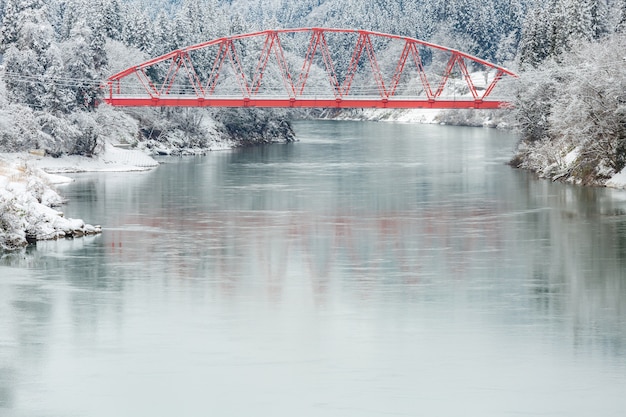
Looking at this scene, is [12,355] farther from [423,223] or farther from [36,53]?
[36,53]

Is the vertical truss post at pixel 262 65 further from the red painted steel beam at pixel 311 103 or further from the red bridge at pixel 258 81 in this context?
the red painted steel beam at pixel 311 103

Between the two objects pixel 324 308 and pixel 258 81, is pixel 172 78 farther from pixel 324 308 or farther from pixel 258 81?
pixel 324 308

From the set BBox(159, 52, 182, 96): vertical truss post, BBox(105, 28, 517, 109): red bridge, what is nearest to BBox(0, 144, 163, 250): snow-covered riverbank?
BBox(105, 28, 517, 109): red bridge

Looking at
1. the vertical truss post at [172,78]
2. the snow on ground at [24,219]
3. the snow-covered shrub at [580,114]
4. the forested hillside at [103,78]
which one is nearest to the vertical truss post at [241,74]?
the vertical truss post at [172,78]

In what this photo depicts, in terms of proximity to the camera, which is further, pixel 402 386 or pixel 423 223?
pixel 423 223

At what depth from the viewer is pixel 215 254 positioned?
153ft

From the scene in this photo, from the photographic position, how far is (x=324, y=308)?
116 ft

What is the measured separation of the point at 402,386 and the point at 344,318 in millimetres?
7585

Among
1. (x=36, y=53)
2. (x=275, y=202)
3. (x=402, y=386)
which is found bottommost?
(x=402, y=386)

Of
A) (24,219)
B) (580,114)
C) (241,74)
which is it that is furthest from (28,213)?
(241,74)

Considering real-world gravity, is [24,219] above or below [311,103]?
below

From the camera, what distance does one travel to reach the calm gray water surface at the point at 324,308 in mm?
25688

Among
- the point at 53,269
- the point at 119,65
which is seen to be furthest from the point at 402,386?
the point at 119,65

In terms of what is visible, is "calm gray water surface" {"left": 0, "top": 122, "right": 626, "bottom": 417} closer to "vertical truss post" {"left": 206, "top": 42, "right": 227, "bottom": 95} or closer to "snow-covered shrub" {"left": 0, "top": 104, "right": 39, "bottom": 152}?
"snow-covered shrub" {"left": 0, "top": 104, "right": 39, "bottom": 152}
